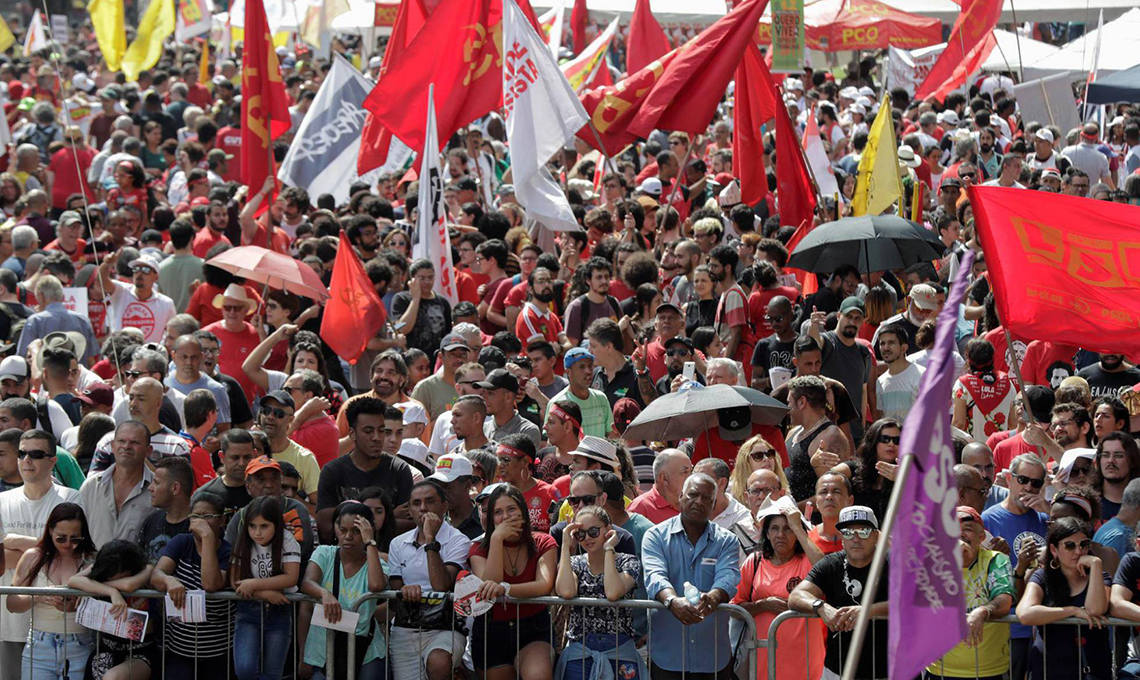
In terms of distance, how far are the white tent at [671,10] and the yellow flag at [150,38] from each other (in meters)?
5.54

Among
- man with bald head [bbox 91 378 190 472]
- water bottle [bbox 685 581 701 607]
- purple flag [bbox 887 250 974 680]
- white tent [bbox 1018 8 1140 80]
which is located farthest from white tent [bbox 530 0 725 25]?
purple flag [bbox 887 250 974 680]

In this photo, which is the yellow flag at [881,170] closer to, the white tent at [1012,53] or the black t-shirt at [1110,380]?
the black t-shirt at [1110,380]

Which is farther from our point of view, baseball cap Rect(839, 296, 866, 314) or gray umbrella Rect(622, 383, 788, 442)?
baseball cap Rect(839, 296, 866, 314)

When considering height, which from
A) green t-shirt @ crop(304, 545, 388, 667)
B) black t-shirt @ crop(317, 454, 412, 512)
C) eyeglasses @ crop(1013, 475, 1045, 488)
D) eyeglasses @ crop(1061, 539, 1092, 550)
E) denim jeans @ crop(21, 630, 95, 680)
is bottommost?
denim jeans @ crop(21, 630, 95, 680)

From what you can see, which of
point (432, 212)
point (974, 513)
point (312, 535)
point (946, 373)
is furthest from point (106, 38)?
point (946, 373)

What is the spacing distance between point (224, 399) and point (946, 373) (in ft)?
19.8

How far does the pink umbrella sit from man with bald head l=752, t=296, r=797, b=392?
293 cm

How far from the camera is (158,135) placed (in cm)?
1997

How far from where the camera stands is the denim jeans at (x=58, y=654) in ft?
25.2

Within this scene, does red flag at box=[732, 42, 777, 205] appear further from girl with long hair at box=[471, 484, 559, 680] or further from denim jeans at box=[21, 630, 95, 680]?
denim jeans at box=[21, 630, 95, 680]

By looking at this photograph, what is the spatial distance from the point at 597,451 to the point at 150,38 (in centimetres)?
1918

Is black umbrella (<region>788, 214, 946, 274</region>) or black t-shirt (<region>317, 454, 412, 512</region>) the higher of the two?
black umbrella (<region>788, 214, 946, 274</region>)

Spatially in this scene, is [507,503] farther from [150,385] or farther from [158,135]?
[158,135]

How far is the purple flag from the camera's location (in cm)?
470
